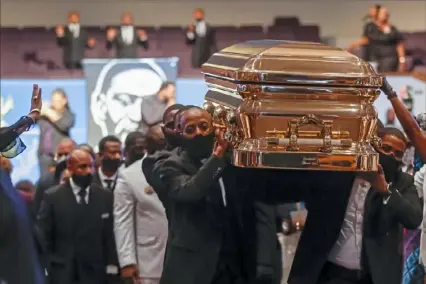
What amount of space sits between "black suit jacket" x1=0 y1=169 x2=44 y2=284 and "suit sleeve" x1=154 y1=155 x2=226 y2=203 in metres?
Answer: 0.47

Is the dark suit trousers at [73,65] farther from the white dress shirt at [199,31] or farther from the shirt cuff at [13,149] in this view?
the shirt cuff at [13,149]

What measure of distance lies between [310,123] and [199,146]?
0.40 metres

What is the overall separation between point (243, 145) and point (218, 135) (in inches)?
4.3

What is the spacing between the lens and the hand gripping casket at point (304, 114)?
8.41 feet

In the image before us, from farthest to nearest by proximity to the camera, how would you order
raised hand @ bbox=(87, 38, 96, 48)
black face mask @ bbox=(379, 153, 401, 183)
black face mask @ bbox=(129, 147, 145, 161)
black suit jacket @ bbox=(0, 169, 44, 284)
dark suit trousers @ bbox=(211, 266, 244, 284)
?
1. raised hand @ bbox=(87, 38, 96, 48)
2. black face mask @ bbox=(129, 147, 145, 161)
3. black face mask @ bbox=(379, 153, 401, 183)
4. dark suit trousers @ bbox=(211, 266, 244, 284)
5. black suit jacket @ bbox=(0, 169, 44, 284)

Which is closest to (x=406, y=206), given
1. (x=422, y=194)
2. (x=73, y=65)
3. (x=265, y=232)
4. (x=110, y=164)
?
(x=265, y=232)

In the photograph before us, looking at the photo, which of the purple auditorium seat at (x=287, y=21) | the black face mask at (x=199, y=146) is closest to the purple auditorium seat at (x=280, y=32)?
the purple auditorium seat at (x=287, y=21)

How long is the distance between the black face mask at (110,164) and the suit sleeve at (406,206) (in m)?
1.91

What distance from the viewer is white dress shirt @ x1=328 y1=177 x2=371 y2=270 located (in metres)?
2.92

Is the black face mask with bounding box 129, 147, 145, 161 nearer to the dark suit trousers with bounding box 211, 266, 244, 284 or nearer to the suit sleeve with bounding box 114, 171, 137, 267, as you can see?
the suit sleeve with bounding box 114, 171, 137, 267

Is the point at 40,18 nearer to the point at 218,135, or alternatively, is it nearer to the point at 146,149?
the point at 146,149

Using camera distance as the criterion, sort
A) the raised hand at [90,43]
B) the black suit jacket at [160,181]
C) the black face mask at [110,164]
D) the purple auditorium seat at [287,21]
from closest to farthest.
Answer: the black suit jacket at [160,181] → the black face mask at [110,164] → the raised hand at [90,43] → the purple auditorium seat at [287,21]

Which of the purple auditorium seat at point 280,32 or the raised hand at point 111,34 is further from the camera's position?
the purple auditorium seat at point 280,32

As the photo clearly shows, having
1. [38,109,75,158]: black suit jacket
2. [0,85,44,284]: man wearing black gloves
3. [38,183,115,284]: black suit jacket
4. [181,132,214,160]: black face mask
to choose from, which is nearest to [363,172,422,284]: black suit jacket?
[181,132,214,160]: black face mask
